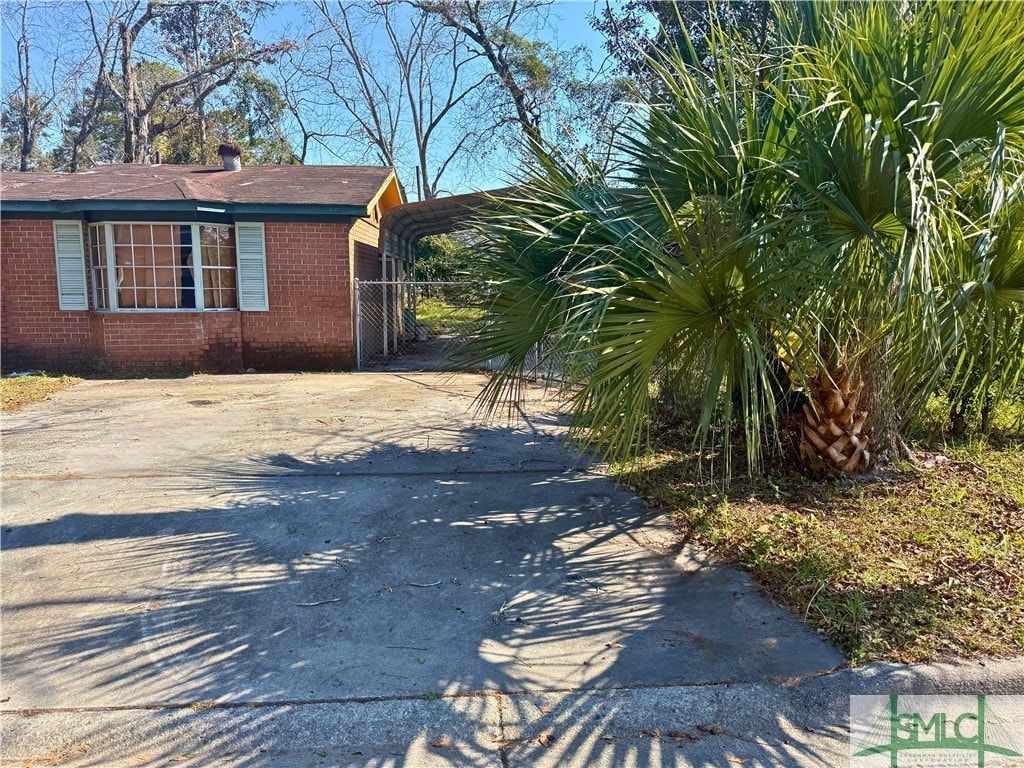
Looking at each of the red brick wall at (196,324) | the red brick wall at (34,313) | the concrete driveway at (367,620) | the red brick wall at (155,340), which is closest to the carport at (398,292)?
the red brick wall at (196,324)

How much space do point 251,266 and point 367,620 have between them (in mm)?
10293

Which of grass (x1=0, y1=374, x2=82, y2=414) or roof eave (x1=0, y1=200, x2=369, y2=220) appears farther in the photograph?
roof eave (x1=0, y1=200, x2=369, y2=220)

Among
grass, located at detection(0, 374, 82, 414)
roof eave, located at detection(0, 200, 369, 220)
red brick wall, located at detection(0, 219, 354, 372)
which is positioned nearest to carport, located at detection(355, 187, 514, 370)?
red brick wall, located at detection(0, 219, 354, 372)

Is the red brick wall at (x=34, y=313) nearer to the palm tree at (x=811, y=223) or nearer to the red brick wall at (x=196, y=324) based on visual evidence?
the red brick wall at (x=196, y=324)

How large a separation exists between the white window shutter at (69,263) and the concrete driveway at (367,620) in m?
6.97

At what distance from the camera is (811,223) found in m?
3.68

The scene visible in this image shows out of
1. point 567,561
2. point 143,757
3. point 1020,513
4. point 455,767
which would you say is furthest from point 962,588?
point 143,757

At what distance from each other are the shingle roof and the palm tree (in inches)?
352

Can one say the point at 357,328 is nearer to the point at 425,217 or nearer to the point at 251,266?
the point at 251,266

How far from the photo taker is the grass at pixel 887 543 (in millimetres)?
3467

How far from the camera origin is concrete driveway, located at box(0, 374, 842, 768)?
9.29 ft

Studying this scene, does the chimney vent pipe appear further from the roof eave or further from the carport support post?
the carport support post

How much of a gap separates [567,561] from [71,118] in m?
38.5

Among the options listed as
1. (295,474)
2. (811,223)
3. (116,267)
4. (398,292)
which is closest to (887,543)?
(811,223)
